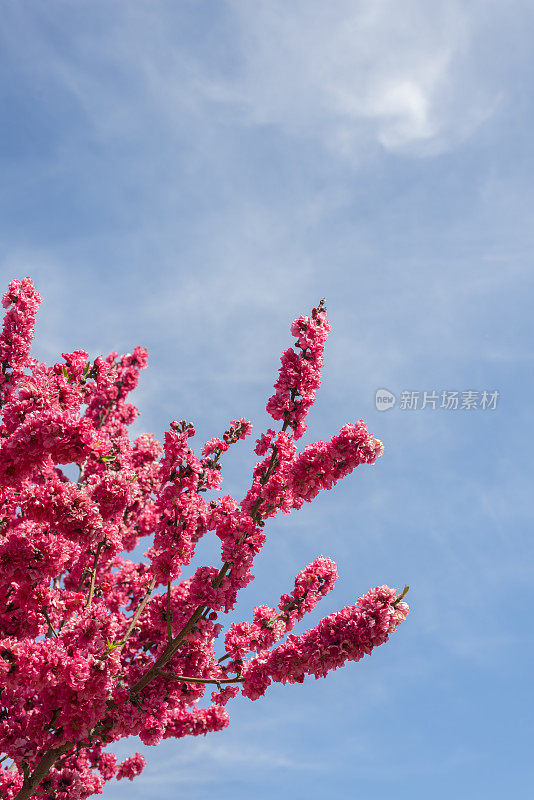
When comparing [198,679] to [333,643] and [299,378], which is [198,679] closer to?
[333,643]

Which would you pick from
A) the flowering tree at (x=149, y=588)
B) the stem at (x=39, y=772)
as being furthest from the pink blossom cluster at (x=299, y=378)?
the stem at (x=39, y=772)

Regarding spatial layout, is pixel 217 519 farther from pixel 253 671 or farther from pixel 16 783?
pixel 16 783

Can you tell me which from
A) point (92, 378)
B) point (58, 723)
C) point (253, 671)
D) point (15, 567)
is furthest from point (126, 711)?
point (92, 378)

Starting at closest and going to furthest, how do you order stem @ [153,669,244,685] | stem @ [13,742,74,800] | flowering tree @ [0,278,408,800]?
flowering tree @ [0,278,408,800]
stem @ [13,742,74,800]
stem @ [153,669,244,685]

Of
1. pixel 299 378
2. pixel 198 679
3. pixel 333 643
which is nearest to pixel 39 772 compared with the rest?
pixel 198 679

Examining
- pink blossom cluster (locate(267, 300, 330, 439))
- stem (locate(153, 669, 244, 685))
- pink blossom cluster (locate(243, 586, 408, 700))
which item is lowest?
stem (locate(153, 669, 244, 685))

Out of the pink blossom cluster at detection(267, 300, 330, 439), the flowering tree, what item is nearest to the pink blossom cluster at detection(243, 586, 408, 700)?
the flowering tree

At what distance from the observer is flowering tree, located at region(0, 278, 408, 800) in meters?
6.96

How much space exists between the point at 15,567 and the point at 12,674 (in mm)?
1283

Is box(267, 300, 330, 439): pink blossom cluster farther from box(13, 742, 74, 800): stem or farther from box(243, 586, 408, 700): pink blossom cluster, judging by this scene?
box(13, 742, 74, 800): stem

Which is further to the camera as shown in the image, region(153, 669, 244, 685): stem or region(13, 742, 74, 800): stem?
region(153, 669, 244, 685): stem

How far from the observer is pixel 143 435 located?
1243 cm

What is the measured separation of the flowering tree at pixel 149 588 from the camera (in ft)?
22.9

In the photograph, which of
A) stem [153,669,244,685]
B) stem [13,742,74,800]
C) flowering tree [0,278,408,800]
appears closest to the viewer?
flowering tree [0,278,408,800]
